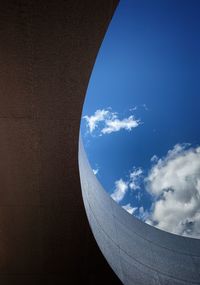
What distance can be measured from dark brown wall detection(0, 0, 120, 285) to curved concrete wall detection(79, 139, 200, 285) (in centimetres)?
47

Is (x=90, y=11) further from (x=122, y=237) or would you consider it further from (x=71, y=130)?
(x=122, y=237)

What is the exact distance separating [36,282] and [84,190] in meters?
3.25

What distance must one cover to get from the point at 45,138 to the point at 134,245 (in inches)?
210

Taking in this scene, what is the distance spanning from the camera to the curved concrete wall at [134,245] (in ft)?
26.2

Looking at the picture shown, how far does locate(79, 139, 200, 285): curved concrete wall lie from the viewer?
800cm

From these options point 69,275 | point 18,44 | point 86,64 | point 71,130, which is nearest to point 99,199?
point 69,275

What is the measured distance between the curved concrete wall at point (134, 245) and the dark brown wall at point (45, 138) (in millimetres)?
472

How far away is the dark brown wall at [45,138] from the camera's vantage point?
4.98 meters

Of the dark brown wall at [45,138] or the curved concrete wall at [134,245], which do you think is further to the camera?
the curved concrete wall at [134,245]

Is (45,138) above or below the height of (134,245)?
above

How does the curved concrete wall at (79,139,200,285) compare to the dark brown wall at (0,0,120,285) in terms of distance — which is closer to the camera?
the dark brown wall at (0,0,120,285)

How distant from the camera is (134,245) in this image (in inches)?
376

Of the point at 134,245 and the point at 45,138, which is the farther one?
the point at 134,245

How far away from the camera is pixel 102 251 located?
7.83m
